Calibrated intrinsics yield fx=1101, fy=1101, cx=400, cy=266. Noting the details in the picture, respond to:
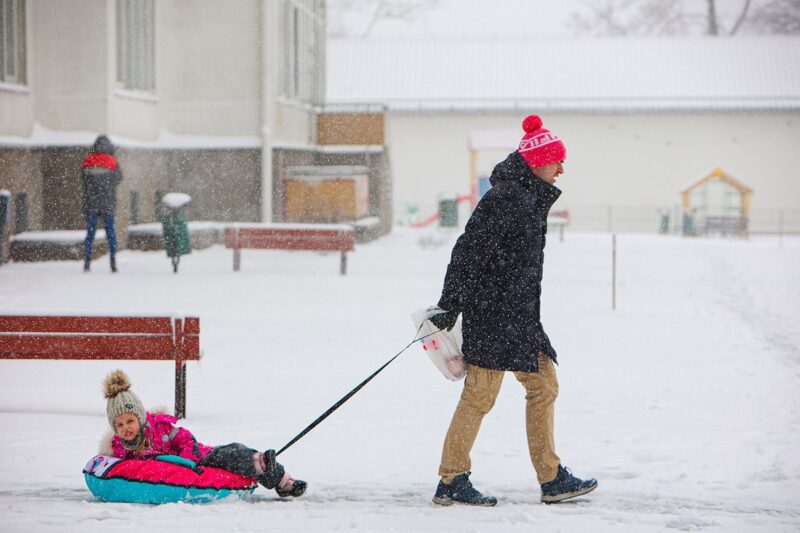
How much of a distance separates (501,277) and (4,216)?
43.3 ft

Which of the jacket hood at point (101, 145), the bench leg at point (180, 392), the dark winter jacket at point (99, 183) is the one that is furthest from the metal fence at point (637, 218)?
the bench leg at point (180, 392)

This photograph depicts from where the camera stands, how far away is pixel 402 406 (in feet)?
26.7

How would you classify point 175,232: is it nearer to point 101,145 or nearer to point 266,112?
point 101,145

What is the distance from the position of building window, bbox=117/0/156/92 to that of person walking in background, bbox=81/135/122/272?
4.39 metres

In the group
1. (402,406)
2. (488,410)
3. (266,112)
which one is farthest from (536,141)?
(266,112)

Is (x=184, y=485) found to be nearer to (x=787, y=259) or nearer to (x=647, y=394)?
(x=647, y=394)

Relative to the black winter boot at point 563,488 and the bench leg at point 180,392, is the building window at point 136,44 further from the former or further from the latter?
the black winter boot at point 563,488

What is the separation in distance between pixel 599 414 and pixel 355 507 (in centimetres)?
301

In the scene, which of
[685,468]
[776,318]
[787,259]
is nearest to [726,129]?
[787,259]

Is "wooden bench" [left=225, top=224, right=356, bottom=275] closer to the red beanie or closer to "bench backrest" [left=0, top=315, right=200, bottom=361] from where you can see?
"bench backrest" [left=0, top=315, right=200, bottom=361]

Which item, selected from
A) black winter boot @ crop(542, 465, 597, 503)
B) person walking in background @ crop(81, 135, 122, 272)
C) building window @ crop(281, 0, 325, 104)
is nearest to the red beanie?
black winter boot @ crop(542, 465, 597, 503)

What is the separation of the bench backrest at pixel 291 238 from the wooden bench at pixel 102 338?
9385 mm

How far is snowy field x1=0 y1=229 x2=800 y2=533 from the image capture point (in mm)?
5250

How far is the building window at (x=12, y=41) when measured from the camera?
59.4 feet
